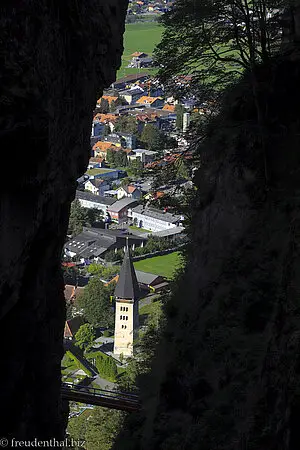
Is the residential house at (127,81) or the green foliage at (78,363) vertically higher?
the residential house at (127,81)

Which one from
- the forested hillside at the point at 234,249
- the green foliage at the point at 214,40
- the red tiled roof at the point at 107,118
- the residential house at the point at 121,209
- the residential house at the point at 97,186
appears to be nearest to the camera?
the forested hillside at the point at 234,249

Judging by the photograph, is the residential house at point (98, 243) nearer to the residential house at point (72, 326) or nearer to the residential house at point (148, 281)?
the residential house at point (148, 281)

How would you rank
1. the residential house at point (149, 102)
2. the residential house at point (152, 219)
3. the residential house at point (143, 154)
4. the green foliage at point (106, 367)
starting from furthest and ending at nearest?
the residential house at point (149, 102)
the residential house at point (143, 154)
the residential house at point (152, 219)
the green foliage at point (106, 367)

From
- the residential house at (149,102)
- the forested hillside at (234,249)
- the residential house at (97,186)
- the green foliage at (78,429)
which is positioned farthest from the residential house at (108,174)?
the forested hillside at (234,249)

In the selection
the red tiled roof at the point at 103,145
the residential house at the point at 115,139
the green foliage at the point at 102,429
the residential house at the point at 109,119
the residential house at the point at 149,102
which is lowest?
the green foliage at the point at 102,429

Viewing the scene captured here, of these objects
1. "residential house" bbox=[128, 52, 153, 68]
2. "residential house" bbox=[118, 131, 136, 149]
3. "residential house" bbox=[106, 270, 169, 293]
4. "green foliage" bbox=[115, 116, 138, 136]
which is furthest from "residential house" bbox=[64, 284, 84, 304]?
"residential house" bbox=[128, 52, 153, 68]

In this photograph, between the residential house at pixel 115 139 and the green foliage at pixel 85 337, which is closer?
the green foliage at pixel 85 337

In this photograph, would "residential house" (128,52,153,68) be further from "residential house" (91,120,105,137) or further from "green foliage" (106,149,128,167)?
"green foliage" (106,149,128,167)

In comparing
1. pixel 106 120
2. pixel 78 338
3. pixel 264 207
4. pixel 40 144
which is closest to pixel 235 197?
pixel 264 207
